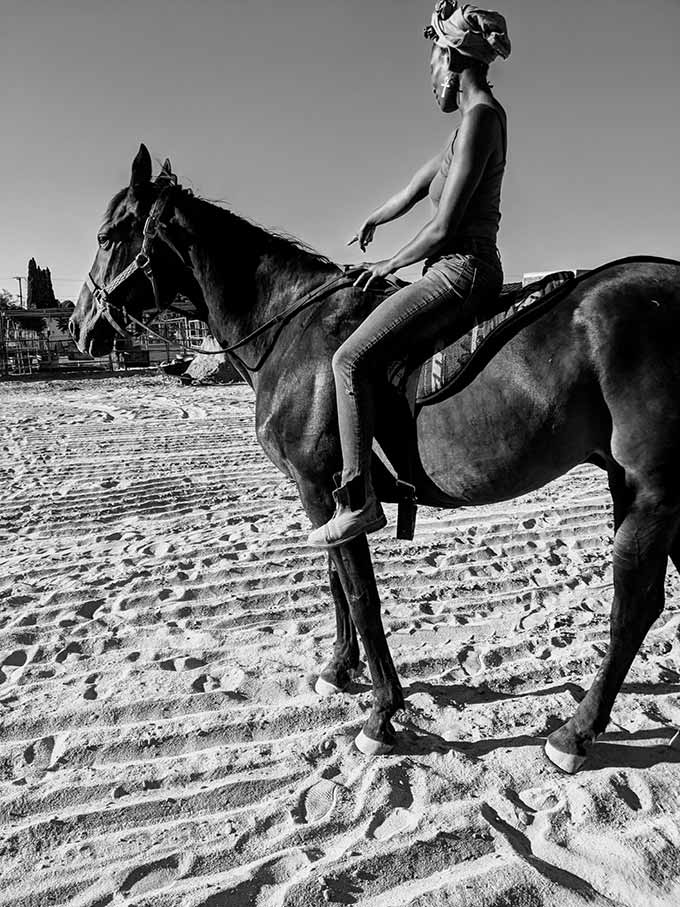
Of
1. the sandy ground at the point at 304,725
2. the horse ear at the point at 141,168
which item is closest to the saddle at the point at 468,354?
the sandy ground at the point at 304,725

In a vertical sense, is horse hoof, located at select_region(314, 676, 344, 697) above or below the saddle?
below

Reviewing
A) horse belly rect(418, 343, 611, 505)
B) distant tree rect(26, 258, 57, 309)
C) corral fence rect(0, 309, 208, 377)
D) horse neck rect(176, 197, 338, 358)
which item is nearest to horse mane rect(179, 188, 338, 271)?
horse neck rect(176, 197, 338, 358)

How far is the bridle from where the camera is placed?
347 cm

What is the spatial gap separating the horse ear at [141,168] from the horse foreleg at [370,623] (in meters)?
2.28

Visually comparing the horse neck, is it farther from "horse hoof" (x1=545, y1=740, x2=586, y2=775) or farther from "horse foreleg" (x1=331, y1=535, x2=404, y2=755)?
"horse hoof" (x1=545, y1=740, x2=586, y2=775)

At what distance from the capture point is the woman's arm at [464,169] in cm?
284

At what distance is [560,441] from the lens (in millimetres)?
2941

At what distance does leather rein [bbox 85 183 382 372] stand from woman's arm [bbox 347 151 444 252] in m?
Result: 0.44

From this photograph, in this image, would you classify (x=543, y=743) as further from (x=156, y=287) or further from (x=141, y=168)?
(x=141, y=168)

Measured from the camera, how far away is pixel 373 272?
3.21m

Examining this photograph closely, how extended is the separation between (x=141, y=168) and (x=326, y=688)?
10.00ft

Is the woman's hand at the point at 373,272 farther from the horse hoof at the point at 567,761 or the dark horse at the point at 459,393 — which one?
the horse hoof at the point at 567,761

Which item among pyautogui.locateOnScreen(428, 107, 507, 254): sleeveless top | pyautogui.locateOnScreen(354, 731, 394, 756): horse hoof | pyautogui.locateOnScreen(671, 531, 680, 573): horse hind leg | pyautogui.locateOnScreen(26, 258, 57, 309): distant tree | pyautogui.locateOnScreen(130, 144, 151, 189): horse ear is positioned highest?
pyautogui.locateOnScreen(26, 258, 57, 309): distant tree

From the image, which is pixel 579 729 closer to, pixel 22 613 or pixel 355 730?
pixel 355 730
